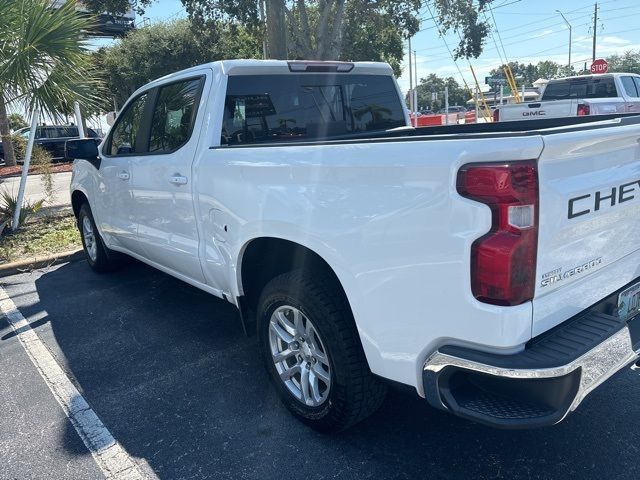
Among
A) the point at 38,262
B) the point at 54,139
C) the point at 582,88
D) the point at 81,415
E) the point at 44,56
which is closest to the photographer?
the point at 81,415

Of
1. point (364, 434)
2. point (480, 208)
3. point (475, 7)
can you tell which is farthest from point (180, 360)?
point (475, 7)

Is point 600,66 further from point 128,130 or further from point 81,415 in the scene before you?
point 81,415

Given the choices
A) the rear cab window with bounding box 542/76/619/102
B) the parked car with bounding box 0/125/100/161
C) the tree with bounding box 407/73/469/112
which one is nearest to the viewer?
the rear cab window with bounding box 542/76/619/102

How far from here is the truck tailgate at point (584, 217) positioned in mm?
2012

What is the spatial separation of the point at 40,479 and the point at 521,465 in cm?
236

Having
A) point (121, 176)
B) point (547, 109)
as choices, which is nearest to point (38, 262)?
point (121, 176)

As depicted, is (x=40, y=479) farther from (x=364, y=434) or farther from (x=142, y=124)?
(x=142, y=124)

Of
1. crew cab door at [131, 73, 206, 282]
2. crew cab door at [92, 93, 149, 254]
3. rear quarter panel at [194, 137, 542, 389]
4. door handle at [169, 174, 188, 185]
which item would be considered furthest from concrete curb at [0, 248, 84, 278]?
rear quarter panel at [194, 137, 542, 389]

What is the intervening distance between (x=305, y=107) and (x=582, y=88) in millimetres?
12642

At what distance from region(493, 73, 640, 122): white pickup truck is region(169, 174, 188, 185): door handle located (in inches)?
362

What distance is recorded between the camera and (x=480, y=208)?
195 cm

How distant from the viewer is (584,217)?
2154mm

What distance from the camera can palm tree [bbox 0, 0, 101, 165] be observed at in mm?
7246

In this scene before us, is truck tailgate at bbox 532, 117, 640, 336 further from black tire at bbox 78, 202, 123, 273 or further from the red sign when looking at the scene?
the red sign
